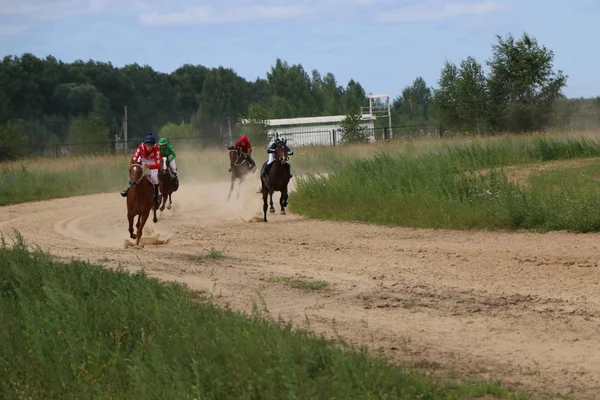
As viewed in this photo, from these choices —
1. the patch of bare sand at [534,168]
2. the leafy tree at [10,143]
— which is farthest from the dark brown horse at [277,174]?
the leafy tree at [10,143]

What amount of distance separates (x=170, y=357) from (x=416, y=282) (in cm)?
595

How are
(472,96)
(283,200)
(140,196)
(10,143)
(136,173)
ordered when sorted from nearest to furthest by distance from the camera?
(136,173) < (140,196) < (283,200) < (472,96) < (10,143)

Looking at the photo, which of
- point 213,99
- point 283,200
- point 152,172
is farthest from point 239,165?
point 213,99

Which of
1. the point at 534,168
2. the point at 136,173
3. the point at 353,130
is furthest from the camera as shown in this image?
the point at 353,130

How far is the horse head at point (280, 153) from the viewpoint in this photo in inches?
1068

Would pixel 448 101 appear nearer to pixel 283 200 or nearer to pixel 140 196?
pixel 283 200

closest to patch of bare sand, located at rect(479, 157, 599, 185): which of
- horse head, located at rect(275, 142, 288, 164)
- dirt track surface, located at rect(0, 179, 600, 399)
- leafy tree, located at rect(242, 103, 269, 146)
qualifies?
dirt track surface, located at rect(0, 179, 600, 399)

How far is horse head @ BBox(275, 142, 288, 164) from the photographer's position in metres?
27.1

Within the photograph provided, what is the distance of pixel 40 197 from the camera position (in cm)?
3928

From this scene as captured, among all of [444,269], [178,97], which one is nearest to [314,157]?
[444,269]

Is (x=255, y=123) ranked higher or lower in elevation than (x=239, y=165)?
higher

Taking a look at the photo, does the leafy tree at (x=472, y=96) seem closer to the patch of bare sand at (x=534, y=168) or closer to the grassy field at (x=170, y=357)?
the patch of bare sand at (x=534, y=168)

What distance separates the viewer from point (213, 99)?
395ft

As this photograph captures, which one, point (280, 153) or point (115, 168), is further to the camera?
point (115, 168)
